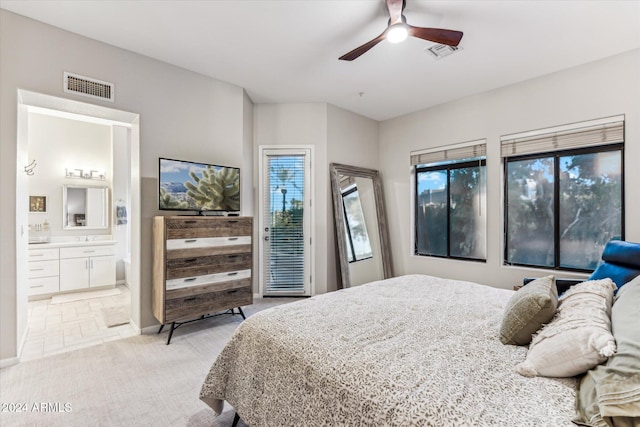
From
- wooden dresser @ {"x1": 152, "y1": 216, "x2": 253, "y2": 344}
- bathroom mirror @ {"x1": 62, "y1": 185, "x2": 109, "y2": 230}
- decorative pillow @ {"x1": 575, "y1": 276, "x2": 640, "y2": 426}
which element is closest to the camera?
decorative pillow @ {"x1": 575, "y1": 276, "x2": 640, "y2": 426}

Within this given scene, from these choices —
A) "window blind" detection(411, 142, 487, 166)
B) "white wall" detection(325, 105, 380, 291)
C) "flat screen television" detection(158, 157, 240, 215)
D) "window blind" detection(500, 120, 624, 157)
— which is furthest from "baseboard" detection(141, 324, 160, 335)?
"window blind" detection(500, 120, 624, 157)

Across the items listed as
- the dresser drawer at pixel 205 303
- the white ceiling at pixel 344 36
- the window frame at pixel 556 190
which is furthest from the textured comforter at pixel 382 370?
the white ceiling at pixel 344 36

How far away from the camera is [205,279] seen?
3.05m

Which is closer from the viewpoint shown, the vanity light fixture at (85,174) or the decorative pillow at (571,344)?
the decorative pillow at (571,344)

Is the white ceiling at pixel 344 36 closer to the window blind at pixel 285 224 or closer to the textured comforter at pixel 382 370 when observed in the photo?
the window blind at pixel 285 224

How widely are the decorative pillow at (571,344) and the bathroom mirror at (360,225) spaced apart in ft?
10.7

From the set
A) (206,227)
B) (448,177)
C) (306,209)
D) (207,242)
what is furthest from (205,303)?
(448,177)

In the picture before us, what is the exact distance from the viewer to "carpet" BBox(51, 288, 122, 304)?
4.34 meters

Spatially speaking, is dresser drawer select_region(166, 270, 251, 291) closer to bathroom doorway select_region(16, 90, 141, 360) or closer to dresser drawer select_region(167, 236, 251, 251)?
dresser drawer select_region(167, 236, 251, 251)

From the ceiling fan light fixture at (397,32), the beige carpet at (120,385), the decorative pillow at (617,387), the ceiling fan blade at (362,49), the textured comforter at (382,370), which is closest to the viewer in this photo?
the decorative pillow at (617,387)

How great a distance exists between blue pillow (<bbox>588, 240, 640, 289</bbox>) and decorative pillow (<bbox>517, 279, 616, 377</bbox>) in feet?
3.87

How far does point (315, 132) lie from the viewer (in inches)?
175

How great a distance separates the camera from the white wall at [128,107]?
2.43 metres

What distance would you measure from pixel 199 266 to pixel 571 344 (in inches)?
114
